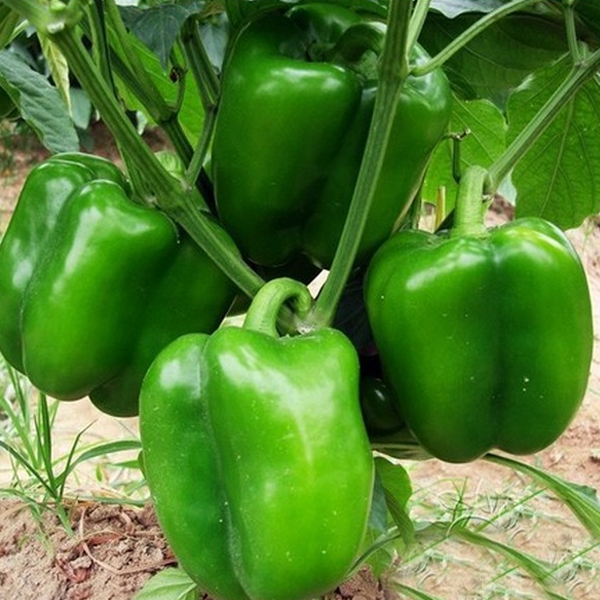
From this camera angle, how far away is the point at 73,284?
3.06 feet

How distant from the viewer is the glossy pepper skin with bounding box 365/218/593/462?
89 centimetres

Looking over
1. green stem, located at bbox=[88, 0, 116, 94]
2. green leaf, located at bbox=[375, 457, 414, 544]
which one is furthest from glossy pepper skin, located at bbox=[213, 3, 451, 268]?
green leaf, located at bbox=[375, 457, 414, 544]

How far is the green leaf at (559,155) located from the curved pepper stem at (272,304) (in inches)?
17.8

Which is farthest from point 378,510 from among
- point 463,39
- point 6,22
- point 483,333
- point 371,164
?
point 6,22

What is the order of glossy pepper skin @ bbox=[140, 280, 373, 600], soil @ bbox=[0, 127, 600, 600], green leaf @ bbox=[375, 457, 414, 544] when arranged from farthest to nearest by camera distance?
soil @ bbox=[0, 127, 600, 600], green leaf @ bbox=[375, 457, 414, 544], glossy pepper skin @ bbox=[140, 280, 373, 600]

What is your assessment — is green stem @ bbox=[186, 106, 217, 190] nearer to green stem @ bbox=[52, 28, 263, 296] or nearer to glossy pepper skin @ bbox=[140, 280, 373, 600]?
green stem @ bbox=[52, 28, 263, 296]

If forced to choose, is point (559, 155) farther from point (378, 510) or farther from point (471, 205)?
point (378, 510)

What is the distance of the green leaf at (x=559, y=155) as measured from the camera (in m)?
1.19

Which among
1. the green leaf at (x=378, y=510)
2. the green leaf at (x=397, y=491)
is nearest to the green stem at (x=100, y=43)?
the green leaf at (x=378, y=510)

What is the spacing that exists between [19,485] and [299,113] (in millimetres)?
1021

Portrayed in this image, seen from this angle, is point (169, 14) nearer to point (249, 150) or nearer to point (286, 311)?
point (249, 150)

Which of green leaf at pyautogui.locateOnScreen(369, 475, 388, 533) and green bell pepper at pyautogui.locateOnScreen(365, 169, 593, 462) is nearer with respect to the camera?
green bell pepper at pyautogui.locateOnScreen(365, 169, 593, 462)

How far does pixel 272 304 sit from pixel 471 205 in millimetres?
220

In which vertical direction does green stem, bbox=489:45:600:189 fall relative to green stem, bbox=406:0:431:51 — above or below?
below
